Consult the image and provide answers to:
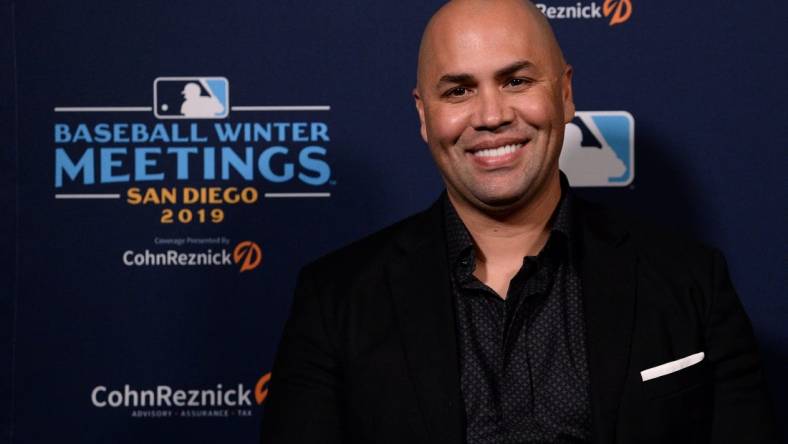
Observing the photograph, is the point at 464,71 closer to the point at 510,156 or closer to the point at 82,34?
the point at 510,156

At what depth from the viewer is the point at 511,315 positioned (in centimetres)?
147

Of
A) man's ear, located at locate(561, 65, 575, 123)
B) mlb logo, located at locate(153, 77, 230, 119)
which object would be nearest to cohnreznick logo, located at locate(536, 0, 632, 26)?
man's ear, located at locate(561, 65, 575, 123)

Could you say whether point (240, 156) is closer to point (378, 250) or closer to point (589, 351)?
point (378, 250)

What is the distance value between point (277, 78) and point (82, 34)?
1.41ft

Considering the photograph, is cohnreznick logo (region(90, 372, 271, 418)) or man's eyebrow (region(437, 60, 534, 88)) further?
cohnreznick logo (region(90, 372, 271, 418))

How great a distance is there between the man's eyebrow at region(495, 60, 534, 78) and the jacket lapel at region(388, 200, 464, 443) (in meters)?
0.27

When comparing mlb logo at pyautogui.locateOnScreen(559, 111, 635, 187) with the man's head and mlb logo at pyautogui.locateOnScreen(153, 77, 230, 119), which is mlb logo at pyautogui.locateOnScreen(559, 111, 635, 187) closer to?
the man's head

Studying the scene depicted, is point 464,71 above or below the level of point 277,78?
below

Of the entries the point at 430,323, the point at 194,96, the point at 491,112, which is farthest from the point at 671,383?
the point at 194,96

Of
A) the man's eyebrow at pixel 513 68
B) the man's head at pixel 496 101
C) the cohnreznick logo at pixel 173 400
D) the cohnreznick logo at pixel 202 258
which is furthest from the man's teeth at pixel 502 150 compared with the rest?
the cohnreznick logo at pixel 173 400

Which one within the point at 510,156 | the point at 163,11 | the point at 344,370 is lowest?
the point at 344,370

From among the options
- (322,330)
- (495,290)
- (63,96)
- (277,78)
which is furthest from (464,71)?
(63,96)

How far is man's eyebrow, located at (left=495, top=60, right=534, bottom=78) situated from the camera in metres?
1.47

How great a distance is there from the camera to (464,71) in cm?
148
